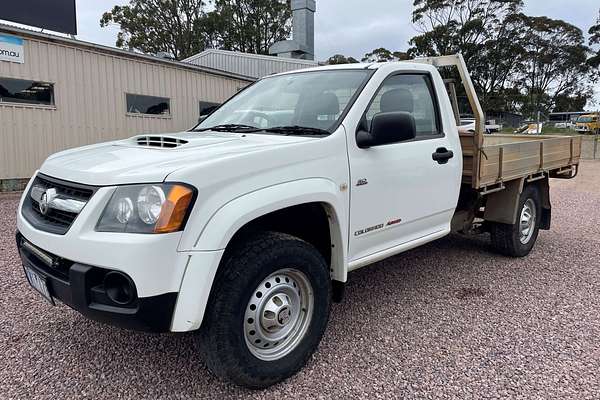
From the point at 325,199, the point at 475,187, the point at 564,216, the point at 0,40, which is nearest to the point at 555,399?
the point at 325,199

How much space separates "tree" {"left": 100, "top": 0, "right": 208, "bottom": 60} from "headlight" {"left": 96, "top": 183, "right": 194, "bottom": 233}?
1368 inches

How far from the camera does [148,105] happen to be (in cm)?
1148

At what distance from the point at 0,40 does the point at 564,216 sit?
35.2 ft

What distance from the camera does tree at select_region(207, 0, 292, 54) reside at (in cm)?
3462

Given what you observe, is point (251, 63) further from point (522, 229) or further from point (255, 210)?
point (255, 210)

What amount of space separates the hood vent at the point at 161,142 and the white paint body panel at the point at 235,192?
10 cm

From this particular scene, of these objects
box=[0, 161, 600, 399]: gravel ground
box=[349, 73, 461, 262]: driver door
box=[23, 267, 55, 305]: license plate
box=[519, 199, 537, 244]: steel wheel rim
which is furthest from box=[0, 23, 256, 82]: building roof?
box=[519, 199, 537, 244]: steel wheel rim

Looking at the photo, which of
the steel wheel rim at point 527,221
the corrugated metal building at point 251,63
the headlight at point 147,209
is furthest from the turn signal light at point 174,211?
the corrugated metal building at point 251,63

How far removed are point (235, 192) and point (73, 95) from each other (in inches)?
359

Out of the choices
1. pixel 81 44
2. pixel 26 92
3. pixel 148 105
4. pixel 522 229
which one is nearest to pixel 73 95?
pixel 26 92

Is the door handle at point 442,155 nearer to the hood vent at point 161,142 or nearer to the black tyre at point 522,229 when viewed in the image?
the black tyre at point 522,229

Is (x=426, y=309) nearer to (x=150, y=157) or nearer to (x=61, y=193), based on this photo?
(x=150, y=157)

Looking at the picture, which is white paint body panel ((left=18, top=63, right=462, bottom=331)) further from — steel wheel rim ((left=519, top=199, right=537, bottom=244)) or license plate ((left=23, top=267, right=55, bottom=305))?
steel wheel rim ((left=519, top=199, right=537, bottom=244))

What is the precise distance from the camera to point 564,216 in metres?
7.91
